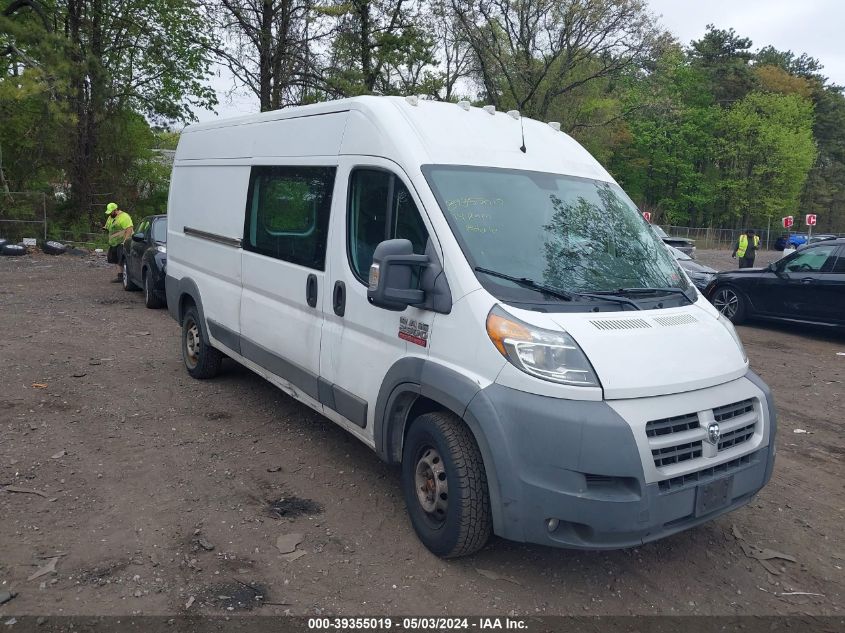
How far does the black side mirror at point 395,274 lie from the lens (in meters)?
3.68

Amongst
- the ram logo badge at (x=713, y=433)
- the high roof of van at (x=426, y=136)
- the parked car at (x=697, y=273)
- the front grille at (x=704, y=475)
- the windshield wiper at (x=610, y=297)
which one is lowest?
the front grille at (x=704, y=475)

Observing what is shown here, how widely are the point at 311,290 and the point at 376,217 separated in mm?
848

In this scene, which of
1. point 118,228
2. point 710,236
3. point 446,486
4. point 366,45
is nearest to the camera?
point 446,486

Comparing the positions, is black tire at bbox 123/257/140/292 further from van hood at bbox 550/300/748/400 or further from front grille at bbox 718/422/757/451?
front grille at bbox 718/422/757/451

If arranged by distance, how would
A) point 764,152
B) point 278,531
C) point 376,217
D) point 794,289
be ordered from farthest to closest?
point 764,152
point 794,289
point 376,217
point 278,531

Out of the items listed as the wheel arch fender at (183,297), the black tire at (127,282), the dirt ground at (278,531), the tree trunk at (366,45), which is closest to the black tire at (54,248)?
the black tire at (127,282)

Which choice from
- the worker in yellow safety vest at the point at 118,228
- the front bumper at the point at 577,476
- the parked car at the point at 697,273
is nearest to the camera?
the front bumper at the point at 577,476

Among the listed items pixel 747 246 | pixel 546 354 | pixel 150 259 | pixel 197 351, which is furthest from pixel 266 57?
pixel 546 354

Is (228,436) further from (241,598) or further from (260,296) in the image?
(241,598)

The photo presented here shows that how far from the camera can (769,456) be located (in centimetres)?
382

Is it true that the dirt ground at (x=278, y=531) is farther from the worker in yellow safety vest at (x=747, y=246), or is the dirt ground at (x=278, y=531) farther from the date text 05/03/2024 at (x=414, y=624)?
the worker in yellow safety vest at (x=747, y=246)

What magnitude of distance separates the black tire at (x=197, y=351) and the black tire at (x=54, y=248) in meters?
17.2

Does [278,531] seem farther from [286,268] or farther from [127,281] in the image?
[127,281]

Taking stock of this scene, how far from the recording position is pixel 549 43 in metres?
30.6
